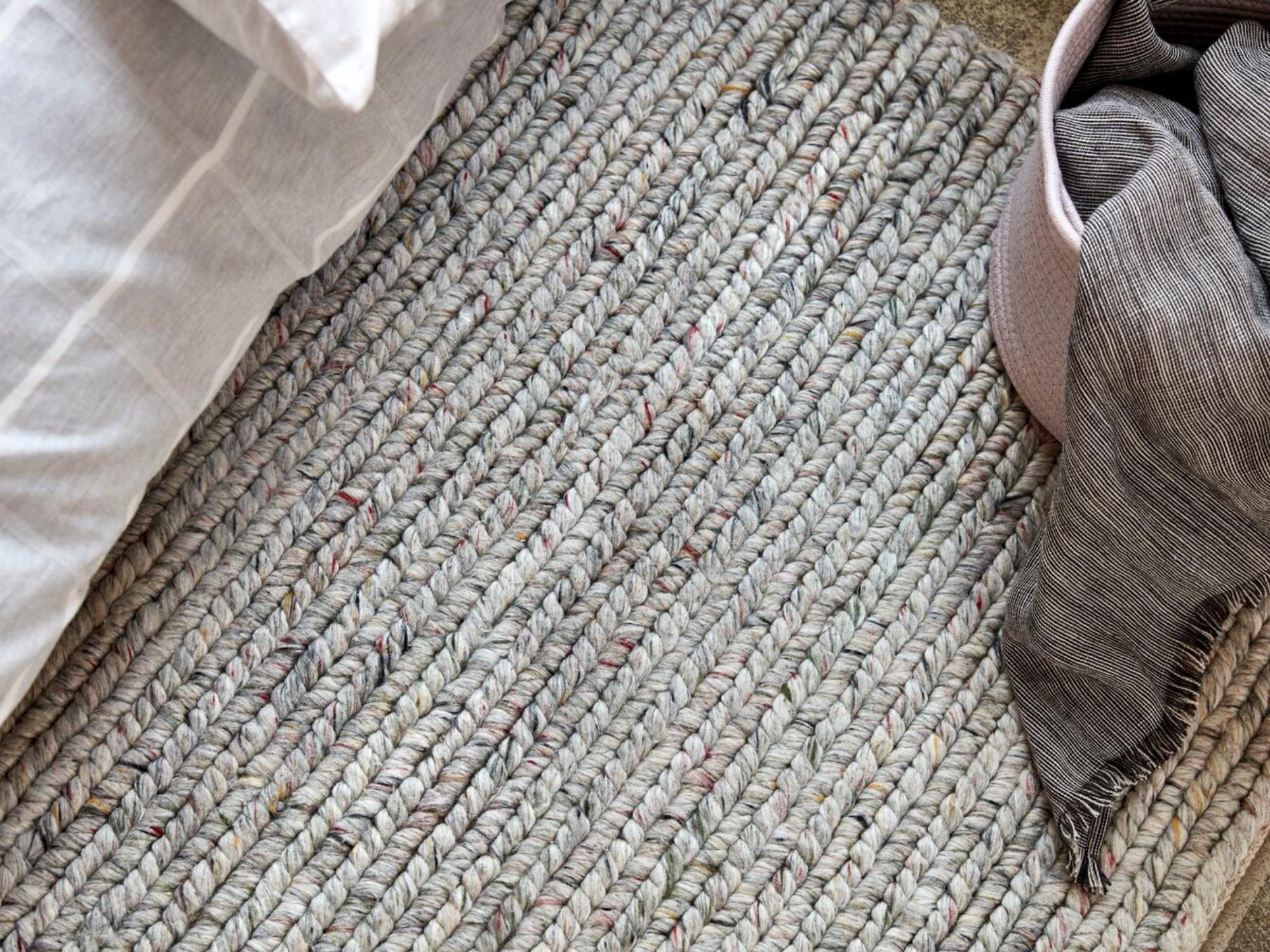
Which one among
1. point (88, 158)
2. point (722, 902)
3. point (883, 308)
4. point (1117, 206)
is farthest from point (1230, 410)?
point (88, 158)

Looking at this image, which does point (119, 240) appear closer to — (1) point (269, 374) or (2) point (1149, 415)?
(1) point (269, 374)

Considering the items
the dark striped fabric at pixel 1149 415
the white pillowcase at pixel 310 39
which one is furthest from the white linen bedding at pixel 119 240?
the dark striped fabric at pixel 1149 415

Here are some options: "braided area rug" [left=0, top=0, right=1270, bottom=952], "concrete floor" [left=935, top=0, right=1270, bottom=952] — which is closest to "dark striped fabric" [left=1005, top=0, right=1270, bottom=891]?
"braided area rug" [left=0, top=0, right=1270, bottom=952]

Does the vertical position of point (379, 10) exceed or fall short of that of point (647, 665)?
it exceeds it

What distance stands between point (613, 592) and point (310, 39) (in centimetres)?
35

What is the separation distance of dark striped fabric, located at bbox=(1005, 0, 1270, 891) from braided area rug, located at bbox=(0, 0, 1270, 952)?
4 centimetres

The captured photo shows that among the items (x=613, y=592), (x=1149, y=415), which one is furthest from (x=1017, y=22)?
(x=613, y=592)

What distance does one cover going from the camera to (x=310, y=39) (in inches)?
18.9

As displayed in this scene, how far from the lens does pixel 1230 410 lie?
580 millimetres

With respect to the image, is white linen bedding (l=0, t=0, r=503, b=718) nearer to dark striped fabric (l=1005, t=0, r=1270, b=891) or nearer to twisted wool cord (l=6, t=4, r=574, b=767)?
twisted wool cord (l=6, t=4, r=574, b=767)

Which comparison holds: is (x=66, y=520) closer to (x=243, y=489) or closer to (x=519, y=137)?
(x=243, y=489)

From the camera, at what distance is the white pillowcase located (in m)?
0.48

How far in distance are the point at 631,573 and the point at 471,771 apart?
5.5 inches

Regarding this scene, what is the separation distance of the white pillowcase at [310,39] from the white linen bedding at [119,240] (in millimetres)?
45
